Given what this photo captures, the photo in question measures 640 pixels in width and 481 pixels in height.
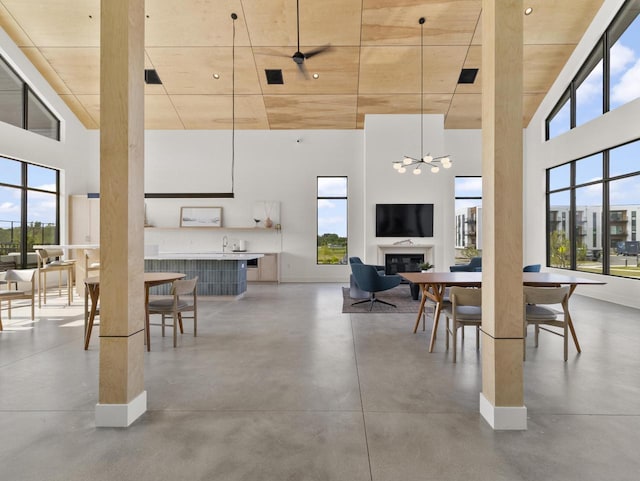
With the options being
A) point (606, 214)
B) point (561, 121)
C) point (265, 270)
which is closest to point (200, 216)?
point (265, 270)

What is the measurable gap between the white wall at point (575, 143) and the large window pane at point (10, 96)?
10.9 m

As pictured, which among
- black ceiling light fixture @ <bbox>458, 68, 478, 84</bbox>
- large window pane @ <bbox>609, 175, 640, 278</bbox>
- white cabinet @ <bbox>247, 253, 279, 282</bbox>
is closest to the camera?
large window pane @ <bbox>609, 175, 640, 278</bbox>

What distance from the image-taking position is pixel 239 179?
9.58 metres

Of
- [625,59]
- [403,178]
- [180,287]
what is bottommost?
[180,287]

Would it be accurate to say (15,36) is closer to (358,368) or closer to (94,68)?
(94,68)

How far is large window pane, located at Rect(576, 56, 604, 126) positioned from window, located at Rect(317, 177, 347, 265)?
5131 mm

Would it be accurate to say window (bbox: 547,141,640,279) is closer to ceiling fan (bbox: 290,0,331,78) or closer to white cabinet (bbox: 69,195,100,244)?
ceiling fan (bbox: 290,0,331,78)

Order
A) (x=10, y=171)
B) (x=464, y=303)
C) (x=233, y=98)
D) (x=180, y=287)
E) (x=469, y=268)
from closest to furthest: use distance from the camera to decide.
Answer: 1. (x=464, y=303)
2. (x=180, y=287)
3. (x=469, y=268)
4. (x=10, y=171)
5. (x=233, y=98)

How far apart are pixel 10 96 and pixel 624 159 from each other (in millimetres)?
11436

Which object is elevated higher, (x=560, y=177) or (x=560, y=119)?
(x=560, y=119)

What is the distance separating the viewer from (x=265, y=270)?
9180mm

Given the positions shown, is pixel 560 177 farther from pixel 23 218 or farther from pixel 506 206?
pixel 23 218

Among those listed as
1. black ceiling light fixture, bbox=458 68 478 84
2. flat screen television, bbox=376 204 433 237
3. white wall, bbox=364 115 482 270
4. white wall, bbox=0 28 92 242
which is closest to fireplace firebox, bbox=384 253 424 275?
white wall, bbox=364 115 482 270

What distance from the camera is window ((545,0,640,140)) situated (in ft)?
20.2
